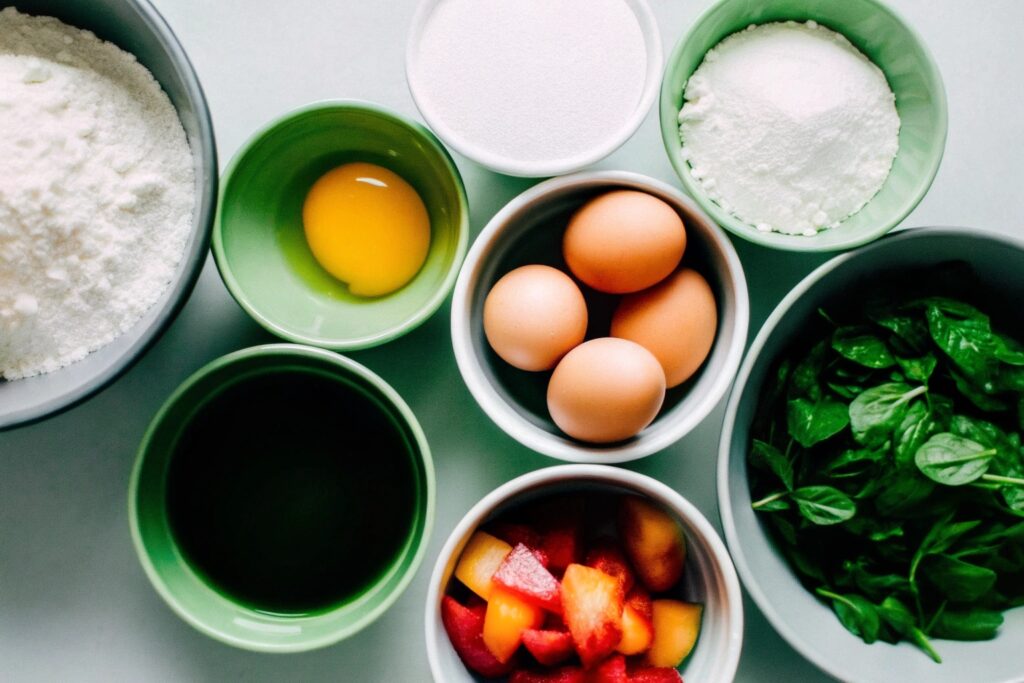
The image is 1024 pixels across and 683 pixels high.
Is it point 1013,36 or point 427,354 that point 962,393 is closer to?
point 1013,36

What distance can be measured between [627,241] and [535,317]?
0.44 feet

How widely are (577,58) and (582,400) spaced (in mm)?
421

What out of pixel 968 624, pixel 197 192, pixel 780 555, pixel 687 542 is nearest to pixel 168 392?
pixel 197 192

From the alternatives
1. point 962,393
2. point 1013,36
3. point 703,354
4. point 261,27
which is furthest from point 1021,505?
point 261,27

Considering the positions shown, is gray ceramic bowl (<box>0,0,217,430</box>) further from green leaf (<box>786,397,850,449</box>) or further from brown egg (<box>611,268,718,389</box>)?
green leaf (<box>786,397,850,449</box>)

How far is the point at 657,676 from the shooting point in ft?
3.08

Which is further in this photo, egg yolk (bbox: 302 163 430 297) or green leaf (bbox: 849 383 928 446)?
egg yolk (bbox: 302 163 430 297)

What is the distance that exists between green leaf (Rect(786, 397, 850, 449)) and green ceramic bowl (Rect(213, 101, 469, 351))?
1.45ft

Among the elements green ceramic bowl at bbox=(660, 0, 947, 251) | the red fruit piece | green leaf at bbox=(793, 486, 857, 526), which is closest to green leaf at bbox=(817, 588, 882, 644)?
green leaf at bbox=(793, 486, 857, 526)

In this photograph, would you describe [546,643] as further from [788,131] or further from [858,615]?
[788,131]

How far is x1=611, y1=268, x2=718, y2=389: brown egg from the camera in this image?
94cm

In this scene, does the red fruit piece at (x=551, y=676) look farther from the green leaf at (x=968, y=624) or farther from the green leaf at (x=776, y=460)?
the green leaf at (x=968, y=624)

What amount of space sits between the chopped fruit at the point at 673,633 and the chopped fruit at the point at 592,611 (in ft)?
0.28

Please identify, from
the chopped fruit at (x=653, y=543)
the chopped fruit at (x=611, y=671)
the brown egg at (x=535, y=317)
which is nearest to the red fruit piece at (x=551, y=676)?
the chopped fruit at (x=611, y=671)
